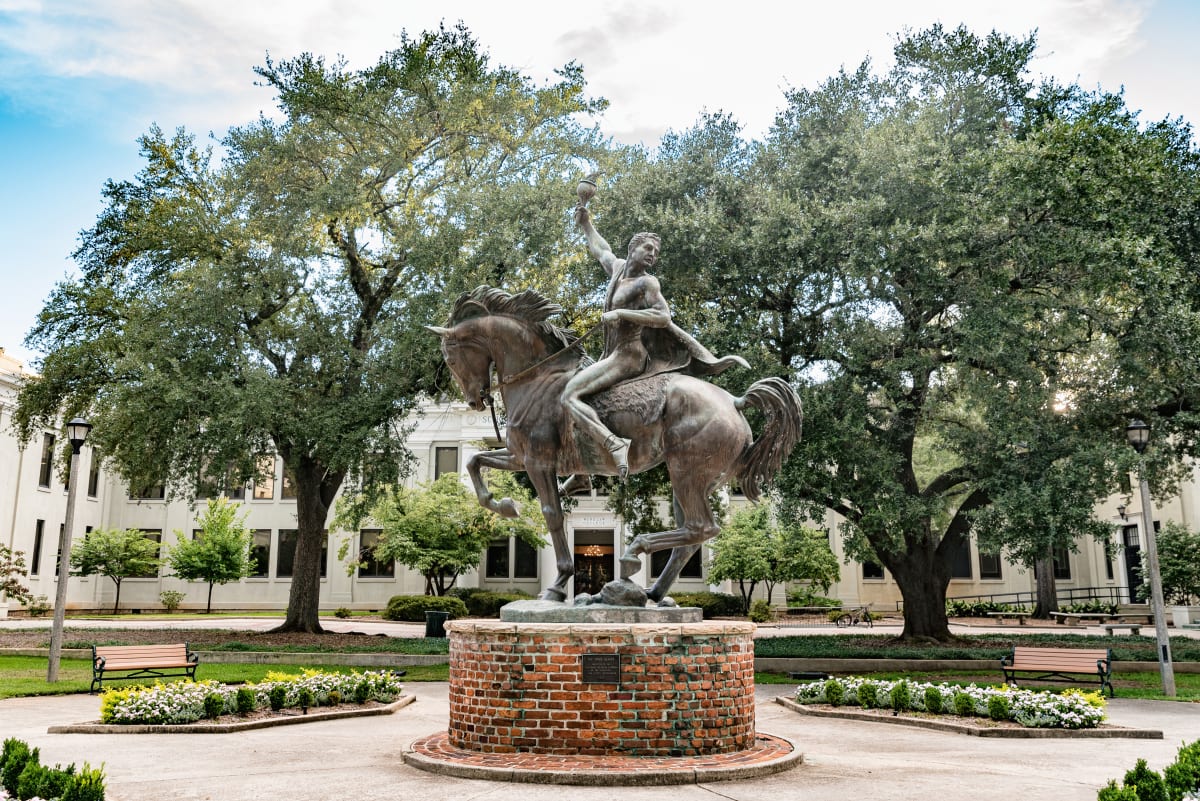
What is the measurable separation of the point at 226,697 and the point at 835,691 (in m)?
7.82

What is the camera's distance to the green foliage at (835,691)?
40.8ft

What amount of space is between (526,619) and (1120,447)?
13.4 m

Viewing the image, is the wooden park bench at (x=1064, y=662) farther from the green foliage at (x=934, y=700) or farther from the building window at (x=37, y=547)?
the building window at (x=37, y=547)

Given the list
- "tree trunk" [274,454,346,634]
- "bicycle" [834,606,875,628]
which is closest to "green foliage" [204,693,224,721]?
"tree trunk" [274,454,346,634]

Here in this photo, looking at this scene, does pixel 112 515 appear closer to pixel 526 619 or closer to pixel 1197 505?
pixel 526 619

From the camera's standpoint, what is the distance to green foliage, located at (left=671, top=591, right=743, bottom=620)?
129ft

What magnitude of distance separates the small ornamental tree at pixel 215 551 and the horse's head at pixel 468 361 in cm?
3565

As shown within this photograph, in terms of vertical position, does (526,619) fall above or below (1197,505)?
below

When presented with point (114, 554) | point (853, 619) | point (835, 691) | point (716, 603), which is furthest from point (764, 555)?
point (114, 554)

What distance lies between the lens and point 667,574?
9273 mm

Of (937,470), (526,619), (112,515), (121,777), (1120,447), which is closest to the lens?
(121,777)

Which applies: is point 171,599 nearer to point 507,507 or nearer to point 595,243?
point 507,507

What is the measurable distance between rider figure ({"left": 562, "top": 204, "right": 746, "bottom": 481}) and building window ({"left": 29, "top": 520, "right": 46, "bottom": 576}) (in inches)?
1590

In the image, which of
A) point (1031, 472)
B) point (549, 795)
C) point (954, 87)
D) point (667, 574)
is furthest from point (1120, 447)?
point (549, 795)
